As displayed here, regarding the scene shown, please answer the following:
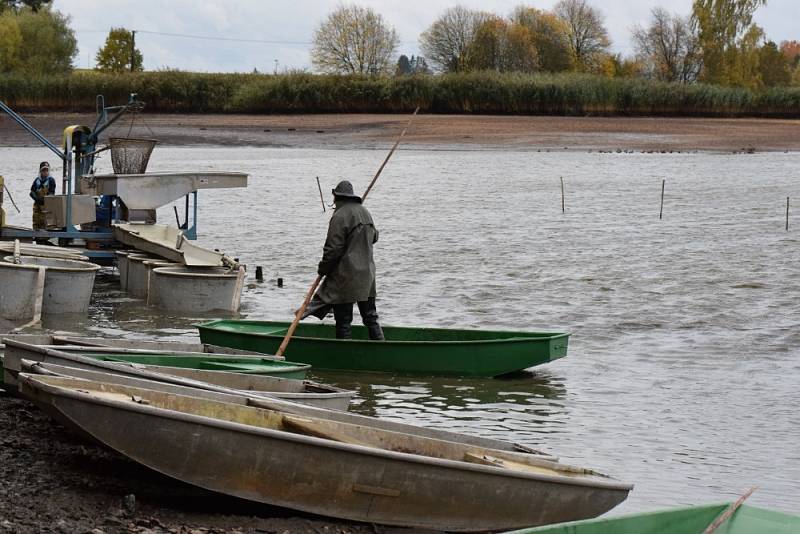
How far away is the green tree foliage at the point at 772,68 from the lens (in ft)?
253

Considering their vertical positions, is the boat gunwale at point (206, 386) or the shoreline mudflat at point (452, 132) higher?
the shoreline mudflat at point (452, 132)

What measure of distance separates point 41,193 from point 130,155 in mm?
1574

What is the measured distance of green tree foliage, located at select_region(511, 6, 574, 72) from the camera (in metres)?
83.0

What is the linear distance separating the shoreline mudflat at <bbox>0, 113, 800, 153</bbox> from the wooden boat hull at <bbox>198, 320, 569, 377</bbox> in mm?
32966

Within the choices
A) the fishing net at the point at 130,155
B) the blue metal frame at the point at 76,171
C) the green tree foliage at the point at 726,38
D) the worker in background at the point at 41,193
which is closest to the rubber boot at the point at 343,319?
the blue metal frame at the point at 76,171

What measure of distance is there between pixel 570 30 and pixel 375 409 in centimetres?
7948

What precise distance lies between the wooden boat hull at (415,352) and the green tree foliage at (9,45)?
206 feet

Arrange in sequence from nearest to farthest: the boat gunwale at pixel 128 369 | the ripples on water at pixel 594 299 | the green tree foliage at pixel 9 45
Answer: the boat gunwale at pixel 128 369, the ripples on water at pixel 594 299, the green tree foliage at pixel 9 45

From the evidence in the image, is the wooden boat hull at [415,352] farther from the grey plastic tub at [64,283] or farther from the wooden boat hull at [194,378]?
the grey plastic tub at [64,283]

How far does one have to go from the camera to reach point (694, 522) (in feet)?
18.5

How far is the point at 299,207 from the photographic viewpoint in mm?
30828

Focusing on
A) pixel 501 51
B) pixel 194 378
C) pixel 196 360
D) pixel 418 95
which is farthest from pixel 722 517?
pixel 501 51

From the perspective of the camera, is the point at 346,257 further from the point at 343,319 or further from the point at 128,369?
the point at 128,369

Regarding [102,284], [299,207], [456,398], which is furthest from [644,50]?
[456,398]
